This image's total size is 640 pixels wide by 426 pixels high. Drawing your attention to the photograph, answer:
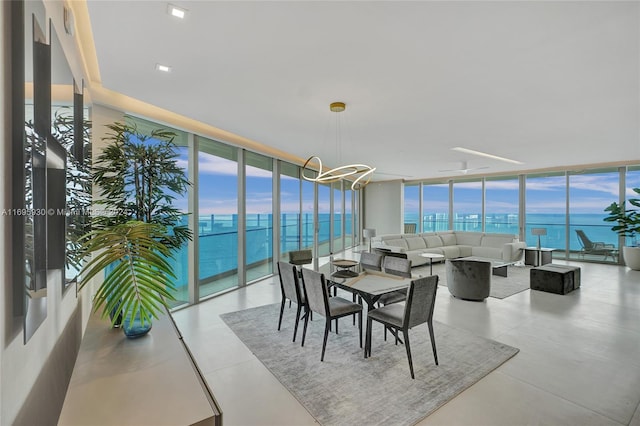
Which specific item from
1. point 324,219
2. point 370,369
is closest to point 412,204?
point 324,219

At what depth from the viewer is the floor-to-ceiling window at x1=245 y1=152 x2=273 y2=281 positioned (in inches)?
237

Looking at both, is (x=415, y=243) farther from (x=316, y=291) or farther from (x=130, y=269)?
(x=130, y=269)

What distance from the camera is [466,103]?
361 centimetres

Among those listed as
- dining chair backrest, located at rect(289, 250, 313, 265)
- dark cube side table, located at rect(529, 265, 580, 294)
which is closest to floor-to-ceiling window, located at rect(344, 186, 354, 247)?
dining chair backrest, located at rect(289, 250, 313, 265)

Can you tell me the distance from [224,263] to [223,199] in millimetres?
1187

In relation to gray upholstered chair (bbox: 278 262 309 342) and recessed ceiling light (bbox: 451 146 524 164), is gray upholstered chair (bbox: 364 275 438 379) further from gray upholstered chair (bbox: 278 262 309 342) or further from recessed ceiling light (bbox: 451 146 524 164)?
recessed ceiling light (bbox: 451 146 524 164)

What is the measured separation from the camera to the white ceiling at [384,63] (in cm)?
201

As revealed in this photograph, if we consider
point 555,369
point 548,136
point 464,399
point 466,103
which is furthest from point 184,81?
point 548,136

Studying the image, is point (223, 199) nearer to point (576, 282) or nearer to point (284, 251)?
point (284, 251)

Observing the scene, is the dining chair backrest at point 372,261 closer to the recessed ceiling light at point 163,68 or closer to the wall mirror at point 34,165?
the recessed ceiling light at point 163,68

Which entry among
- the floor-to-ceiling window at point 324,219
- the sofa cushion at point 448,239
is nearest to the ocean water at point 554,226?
the sofa cushion at point 448,239

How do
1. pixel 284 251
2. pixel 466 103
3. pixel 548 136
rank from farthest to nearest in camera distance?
pixel 284 251, pixel 548 136, pixel 466 103

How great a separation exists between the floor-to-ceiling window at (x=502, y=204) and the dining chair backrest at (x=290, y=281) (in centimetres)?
925

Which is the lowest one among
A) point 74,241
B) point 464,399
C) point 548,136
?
point 464,399
